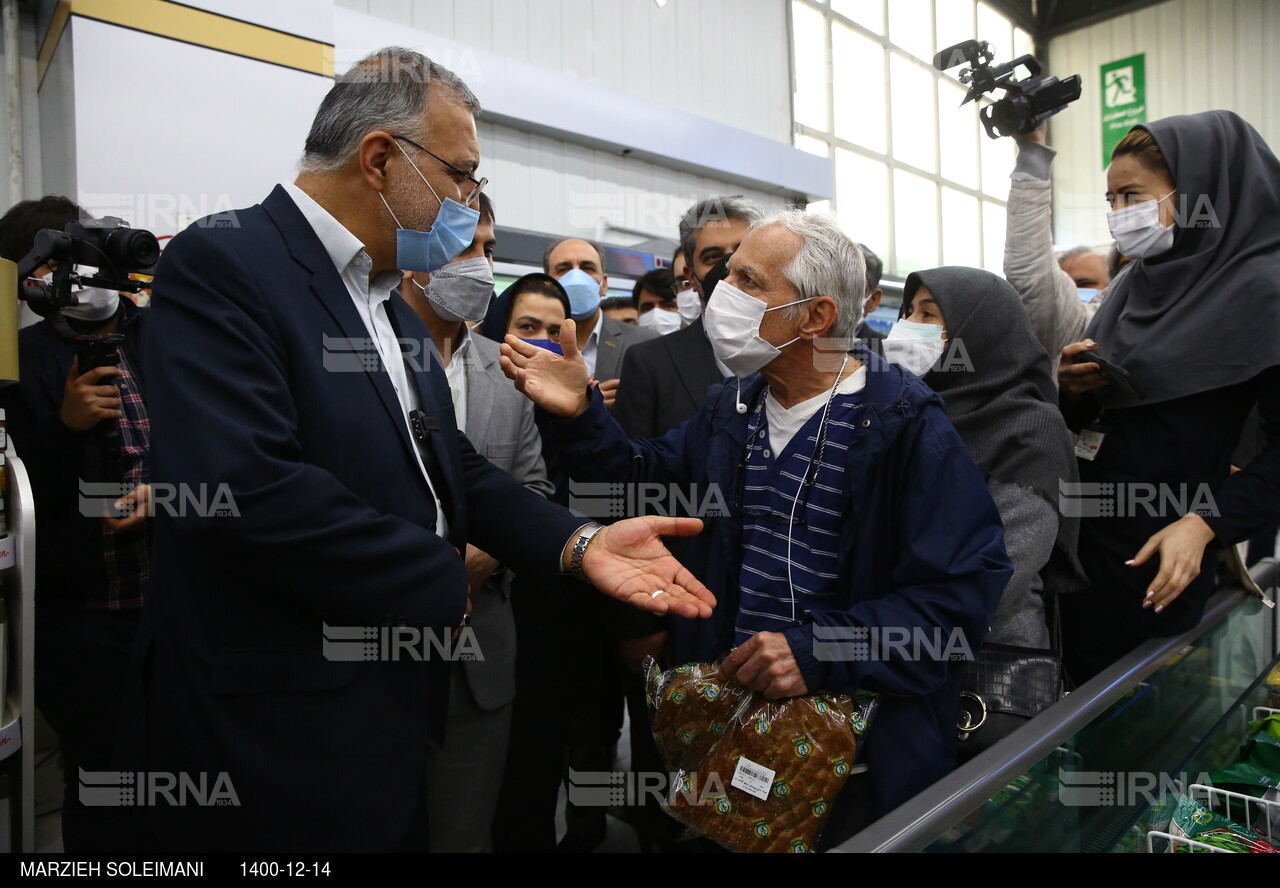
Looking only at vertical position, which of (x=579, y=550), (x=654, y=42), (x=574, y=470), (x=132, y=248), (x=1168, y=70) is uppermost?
(x=1168, y=70)

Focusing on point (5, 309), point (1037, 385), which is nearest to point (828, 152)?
point (1037, 385)

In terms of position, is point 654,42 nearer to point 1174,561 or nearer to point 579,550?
point 1174,561

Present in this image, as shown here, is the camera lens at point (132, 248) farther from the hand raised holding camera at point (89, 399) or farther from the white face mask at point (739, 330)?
the white face mask at point (739, 330)

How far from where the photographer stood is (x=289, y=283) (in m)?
1.13

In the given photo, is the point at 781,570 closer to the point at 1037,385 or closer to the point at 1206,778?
the point at 1037,385

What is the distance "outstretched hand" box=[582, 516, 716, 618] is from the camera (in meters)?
1.27

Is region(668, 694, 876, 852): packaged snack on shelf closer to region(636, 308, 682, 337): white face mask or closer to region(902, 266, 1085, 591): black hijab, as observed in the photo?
region(902, 266, 1085, 591): black hijab

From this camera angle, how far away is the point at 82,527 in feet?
6.42


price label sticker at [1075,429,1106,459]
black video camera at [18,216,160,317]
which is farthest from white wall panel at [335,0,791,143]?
price label sticker at [1075,429,1106,459]

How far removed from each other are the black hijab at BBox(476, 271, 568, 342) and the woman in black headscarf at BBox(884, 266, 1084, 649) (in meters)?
1.11

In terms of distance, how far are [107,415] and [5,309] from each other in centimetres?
50

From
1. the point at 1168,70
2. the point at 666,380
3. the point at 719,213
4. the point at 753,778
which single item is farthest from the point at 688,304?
the point at 1168,70

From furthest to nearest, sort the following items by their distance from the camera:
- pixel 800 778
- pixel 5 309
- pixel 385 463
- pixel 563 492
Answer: pixel 563 492 < pixel 5 309 < pixel 800 778 < pixel 385 463

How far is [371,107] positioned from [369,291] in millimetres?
285
